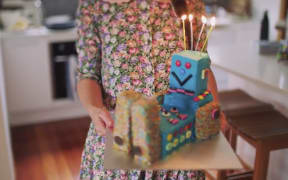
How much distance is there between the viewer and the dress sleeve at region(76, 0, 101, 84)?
3.96 ft

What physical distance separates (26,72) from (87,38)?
2111 millimetres

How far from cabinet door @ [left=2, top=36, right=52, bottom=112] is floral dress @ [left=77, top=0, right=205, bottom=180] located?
2.03 m

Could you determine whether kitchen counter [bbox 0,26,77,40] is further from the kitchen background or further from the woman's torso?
the woman's torso

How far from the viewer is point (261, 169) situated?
5.36ft

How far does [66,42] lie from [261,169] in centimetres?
213

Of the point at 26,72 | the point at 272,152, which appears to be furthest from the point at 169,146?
the point at 26,72

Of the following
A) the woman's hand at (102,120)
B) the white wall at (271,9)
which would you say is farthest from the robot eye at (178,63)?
the white wall at (271,9)

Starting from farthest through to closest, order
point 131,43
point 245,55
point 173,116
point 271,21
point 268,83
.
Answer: point 271,21, point 245,55, point 268,83, point 131,43, point 173,116

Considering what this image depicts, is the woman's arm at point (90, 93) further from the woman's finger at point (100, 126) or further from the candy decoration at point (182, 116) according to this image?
the candy decoration at point (182, 116)

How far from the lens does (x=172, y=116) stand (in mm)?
919

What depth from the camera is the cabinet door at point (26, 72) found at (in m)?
3.08

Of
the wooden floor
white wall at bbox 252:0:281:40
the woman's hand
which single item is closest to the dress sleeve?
the woman's hand

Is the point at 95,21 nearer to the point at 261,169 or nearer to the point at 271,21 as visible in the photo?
the point at 261,169

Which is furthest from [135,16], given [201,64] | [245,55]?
[245,55]
